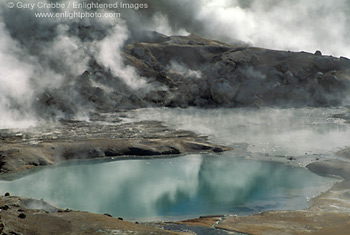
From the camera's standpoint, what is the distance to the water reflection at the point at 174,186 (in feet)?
96.9

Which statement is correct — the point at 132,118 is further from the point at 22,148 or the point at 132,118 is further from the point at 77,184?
the point at 77,184

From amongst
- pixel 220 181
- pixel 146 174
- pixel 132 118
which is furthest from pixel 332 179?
pixel 132 118

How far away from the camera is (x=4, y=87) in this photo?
2341 inches

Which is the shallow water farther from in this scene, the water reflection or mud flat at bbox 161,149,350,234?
mud flat at bbox 161,149,350,234

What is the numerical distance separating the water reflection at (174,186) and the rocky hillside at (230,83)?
29.7 meters

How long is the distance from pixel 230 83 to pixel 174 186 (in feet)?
145

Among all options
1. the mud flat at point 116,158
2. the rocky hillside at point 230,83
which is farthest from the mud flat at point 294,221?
the rocky hillside at point 230,83

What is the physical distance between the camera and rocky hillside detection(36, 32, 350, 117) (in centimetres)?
7200

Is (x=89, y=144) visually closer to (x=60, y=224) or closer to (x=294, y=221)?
(x=60, y=224)

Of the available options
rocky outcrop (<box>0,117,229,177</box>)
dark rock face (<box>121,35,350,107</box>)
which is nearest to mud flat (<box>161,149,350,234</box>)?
rocky outcrop (<box>0,117,229,177</box>)

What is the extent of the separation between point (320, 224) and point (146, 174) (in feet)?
53.3

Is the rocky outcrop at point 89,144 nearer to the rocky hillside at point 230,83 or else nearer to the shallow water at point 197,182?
the shallow water at point 197,182

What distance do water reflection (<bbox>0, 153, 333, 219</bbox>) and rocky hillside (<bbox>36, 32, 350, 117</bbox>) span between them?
2971 centimetres

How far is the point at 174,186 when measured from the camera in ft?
113
